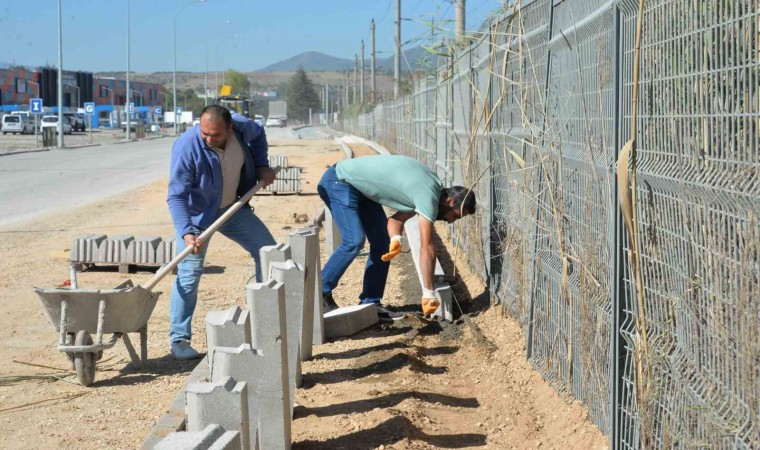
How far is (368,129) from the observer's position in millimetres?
51375

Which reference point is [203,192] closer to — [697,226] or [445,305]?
[445,305]

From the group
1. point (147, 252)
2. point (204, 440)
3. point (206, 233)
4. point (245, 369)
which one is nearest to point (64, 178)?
point (147, 252)

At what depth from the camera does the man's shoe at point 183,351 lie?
6.57m

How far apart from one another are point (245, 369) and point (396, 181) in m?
3.47

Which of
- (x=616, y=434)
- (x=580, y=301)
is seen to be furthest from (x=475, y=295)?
Result: (x=616, y=434)

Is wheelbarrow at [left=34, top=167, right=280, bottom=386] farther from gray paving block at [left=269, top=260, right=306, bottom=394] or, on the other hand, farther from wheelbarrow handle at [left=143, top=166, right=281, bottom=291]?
gray paving block at [left=269, top=260, right=306, bottom=394]

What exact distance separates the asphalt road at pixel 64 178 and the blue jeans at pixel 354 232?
29.8 feet

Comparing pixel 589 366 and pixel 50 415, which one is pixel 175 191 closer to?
pixel 50 415

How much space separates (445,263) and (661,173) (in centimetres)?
755

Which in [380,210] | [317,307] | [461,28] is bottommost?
[317,307]

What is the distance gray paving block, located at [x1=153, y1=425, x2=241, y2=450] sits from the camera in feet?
8.26

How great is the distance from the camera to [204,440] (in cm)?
260

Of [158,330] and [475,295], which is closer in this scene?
[158,330]

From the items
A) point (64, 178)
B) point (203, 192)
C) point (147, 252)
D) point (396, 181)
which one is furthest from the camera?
point (64, 178)
